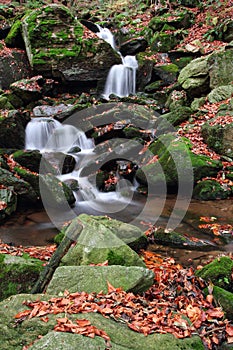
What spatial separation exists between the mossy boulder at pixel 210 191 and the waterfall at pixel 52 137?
4929mm

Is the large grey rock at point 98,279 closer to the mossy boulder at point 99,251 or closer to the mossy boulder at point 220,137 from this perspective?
the mossy boulder at point 99,251

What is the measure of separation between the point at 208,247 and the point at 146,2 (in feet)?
71.1

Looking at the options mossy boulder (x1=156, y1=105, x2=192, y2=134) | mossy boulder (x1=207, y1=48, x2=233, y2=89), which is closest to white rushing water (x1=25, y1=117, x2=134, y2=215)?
mossy boulder (x1=156, y1=105, x2=192, y2=134)

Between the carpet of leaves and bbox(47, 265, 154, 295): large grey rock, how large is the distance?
0.31 feet

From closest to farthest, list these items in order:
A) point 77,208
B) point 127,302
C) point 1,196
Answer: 1. point 127,302
2. point 1,196
3. point 77,208

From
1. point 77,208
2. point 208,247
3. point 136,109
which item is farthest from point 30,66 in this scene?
point 208,247

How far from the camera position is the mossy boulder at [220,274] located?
13.1 feet

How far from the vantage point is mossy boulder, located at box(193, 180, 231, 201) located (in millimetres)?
8394

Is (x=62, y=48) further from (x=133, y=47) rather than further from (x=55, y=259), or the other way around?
(x=55, y=259)

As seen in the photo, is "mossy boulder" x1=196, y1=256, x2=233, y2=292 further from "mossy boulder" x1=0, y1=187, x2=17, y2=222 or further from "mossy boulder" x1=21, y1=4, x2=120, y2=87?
"mossy boulder" x1=21, y1=4, x2=120, y2=87

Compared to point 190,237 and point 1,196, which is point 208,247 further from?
point 1,196

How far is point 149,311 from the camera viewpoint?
122 inches

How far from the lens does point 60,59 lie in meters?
15.1

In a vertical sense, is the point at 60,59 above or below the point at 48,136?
above
